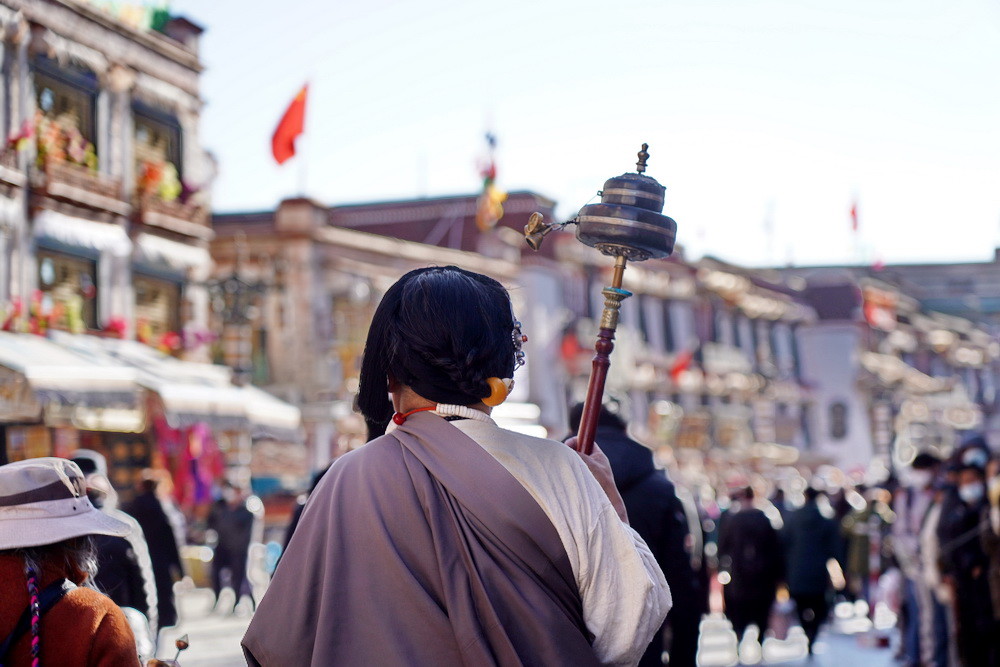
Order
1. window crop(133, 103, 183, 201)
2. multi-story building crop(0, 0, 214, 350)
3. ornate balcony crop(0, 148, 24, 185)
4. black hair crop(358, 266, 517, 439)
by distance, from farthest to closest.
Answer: window crop(133, 103, 183, 201), multi-story building crop(0, 0, 214, 350), ornate balcony crop(0, 148, 24, 185), black hair crop(358, 266, 517, 439)

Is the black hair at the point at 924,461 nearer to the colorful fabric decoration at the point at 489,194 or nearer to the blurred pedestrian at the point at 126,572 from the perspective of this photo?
the blurred pedestrian at the point at 126,572

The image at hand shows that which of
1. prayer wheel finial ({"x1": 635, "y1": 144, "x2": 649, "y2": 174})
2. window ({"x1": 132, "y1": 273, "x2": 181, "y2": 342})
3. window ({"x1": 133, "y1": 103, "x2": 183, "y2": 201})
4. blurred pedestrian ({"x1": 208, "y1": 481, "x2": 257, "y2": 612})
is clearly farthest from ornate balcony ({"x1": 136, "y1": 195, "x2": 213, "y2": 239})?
prayer wheel finial ({"x1": 635, "y1": 144, "x2": 649, "y2": 174})

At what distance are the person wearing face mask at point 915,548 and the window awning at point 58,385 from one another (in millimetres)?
11384

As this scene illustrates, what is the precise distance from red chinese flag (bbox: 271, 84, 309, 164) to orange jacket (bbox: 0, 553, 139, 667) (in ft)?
76.1

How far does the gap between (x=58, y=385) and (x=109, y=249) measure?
5251 mm

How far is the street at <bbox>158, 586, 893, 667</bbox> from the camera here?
1325 cm

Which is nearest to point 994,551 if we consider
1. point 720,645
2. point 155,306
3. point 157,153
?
point 720,645

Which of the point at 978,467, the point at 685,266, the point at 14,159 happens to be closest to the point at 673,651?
the point at 978,467

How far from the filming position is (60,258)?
2208 cm

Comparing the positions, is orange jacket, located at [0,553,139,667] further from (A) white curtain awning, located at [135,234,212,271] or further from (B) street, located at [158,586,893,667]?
(A) white curtain awning, located at [135,234,212,271]

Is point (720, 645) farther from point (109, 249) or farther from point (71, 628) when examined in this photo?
point (109, 249)

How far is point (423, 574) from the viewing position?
2.88 metres

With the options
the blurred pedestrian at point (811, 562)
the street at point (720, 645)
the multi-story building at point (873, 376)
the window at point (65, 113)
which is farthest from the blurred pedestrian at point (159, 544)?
the multi-story building at point (873, 376)

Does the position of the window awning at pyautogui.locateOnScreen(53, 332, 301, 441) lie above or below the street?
above
